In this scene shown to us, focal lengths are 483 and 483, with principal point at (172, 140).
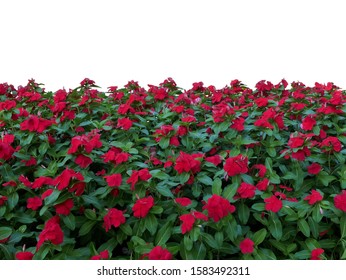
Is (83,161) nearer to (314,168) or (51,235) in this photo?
(51,235)

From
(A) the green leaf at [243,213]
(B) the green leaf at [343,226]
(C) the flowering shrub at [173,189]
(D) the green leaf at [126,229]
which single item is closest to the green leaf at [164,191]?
(C) the flowering shrub at [173,189]

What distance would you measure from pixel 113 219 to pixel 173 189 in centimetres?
40

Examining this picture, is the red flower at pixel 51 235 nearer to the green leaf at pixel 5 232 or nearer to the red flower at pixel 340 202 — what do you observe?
the green leaf at pixel 5 232

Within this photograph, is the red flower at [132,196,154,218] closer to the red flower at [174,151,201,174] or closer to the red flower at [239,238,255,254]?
the red flower at [174,151,201,174]

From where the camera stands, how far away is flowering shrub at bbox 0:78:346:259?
213 centimetres

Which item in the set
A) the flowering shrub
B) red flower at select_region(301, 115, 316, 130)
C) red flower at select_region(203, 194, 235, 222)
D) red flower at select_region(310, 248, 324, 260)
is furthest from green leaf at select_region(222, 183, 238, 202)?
red flower at select_region(301, 115, 316, 130)

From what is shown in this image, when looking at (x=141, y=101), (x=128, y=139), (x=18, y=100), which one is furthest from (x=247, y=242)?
(x=18, y=100)

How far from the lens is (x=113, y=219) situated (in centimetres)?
217

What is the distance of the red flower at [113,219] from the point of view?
2160 millimetres

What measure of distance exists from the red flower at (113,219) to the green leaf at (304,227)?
0.80 meters

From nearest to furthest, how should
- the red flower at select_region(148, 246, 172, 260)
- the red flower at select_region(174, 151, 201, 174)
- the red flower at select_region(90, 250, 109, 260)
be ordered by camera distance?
the red flower at select_region(148, 246, 172, 260) < the red flower at select_region(90, 250, 109, 260) < the red flower at select_region(174, 151, 201, 174)

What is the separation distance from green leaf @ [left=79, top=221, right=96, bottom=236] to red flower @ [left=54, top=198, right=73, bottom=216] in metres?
0.10

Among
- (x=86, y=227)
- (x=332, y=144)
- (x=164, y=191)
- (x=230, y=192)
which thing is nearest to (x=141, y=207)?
(x=164, y=191)

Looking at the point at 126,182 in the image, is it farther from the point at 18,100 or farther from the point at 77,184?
the point at 18,100
